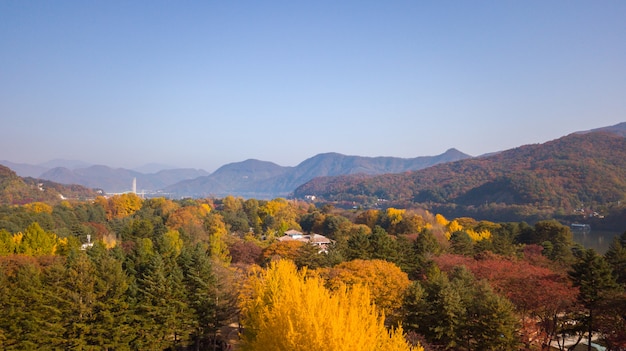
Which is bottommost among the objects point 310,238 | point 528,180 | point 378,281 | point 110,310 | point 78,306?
point 310,238

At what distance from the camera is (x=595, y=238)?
61406mm

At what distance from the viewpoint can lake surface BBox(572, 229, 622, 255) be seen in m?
54.4

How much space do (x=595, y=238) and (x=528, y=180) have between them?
39342 millimetres

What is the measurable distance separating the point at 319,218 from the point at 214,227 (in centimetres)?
1758

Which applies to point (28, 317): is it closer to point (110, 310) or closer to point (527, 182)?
point (110, 310)

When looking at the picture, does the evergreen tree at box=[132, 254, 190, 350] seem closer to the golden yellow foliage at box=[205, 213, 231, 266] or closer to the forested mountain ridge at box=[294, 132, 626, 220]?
the golden yellow foliage at box=[205, 213, 231, 266]

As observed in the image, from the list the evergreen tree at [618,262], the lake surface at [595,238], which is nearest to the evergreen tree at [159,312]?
the evergreen tree at [618,262]

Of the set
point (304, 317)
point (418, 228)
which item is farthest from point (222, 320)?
point (418, 228)

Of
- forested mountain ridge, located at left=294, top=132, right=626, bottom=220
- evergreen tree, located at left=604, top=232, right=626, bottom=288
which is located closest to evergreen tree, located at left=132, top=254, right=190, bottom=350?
evergreen tree, located at left=604, top=232, right=626, bottom=288

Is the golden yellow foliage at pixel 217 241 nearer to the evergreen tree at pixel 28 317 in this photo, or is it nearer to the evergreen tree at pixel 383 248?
the evergreen tree at pixel 383 248

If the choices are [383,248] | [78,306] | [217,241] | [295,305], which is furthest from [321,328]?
[217,241]

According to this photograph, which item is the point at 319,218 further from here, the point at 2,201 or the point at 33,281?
the point at 2,201

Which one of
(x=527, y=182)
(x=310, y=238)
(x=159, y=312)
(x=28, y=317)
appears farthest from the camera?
(x=527, y=182)

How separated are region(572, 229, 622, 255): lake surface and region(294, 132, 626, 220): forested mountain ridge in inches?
638
